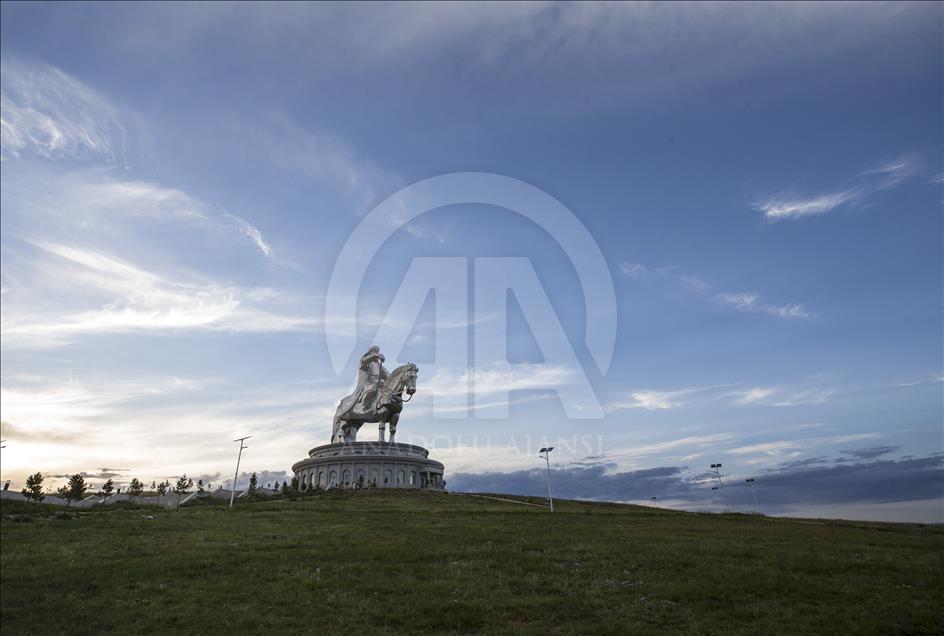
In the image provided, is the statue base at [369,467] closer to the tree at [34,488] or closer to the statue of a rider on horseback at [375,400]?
the statue of a rider on horseback at [375,400]

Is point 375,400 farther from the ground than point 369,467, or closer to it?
farther from the ground

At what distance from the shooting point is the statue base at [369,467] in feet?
203

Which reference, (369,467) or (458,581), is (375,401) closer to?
(369,467)

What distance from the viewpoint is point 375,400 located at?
65.4 metres

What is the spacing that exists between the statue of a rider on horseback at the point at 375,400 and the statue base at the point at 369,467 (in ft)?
5.60

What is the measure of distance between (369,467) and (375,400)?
7.54 metres

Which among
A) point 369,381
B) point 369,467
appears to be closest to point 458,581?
point 369,467

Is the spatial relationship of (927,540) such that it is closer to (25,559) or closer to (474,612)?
(474,612)

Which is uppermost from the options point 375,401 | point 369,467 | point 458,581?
point 375,401

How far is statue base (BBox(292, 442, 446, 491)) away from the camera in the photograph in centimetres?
6197

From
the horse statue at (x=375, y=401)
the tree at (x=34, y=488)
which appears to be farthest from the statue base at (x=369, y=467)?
the tree at (x=34, y=488)

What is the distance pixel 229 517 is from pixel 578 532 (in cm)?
2121

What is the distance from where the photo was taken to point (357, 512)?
37469 millimetres

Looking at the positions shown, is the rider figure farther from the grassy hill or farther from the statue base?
the grassy hill
